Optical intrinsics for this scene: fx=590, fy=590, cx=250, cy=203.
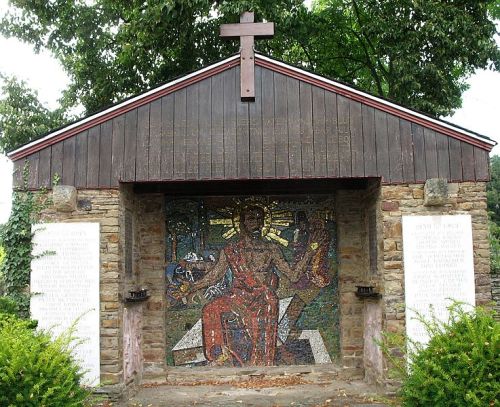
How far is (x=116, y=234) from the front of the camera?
8.80m

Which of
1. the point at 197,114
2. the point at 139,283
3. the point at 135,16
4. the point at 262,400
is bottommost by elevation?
the point at 262,400

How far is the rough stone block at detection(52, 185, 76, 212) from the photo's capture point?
859 cm

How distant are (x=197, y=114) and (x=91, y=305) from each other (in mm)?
3229

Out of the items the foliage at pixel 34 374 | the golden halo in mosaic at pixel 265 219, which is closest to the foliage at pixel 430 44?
the golden halo in mosaic at pixel 265 219

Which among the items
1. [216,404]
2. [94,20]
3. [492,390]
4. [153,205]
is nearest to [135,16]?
[94,20]

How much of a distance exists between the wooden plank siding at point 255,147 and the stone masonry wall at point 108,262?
0.84 feet

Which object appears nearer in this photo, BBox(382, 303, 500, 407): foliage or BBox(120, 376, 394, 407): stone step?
BBox(382, 303, 500, 407): foliage

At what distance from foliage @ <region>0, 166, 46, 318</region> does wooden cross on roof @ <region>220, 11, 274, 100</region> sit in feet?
11.4

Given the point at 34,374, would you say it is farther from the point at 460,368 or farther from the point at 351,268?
the point at 351,268

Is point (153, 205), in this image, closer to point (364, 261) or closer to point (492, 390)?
point (364, 261)

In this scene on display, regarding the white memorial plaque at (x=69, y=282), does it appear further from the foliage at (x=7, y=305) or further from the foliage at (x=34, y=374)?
the foliage at (x=34, y=374)

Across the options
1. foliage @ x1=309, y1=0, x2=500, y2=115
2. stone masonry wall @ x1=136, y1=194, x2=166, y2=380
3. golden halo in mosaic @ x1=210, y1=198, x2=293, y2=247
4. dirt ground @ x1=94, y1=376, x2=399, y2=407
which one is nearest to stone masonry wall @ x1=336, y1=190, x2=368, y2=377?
dirt ground @ x1=94, y1=376, x2=399, y2=407

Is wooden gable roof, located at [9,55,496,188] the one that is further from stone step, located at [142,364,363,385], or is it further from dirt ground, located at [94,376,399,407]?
stone step, located at [142,364,363,385]

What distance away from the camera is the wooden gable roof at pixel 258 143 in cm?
875
